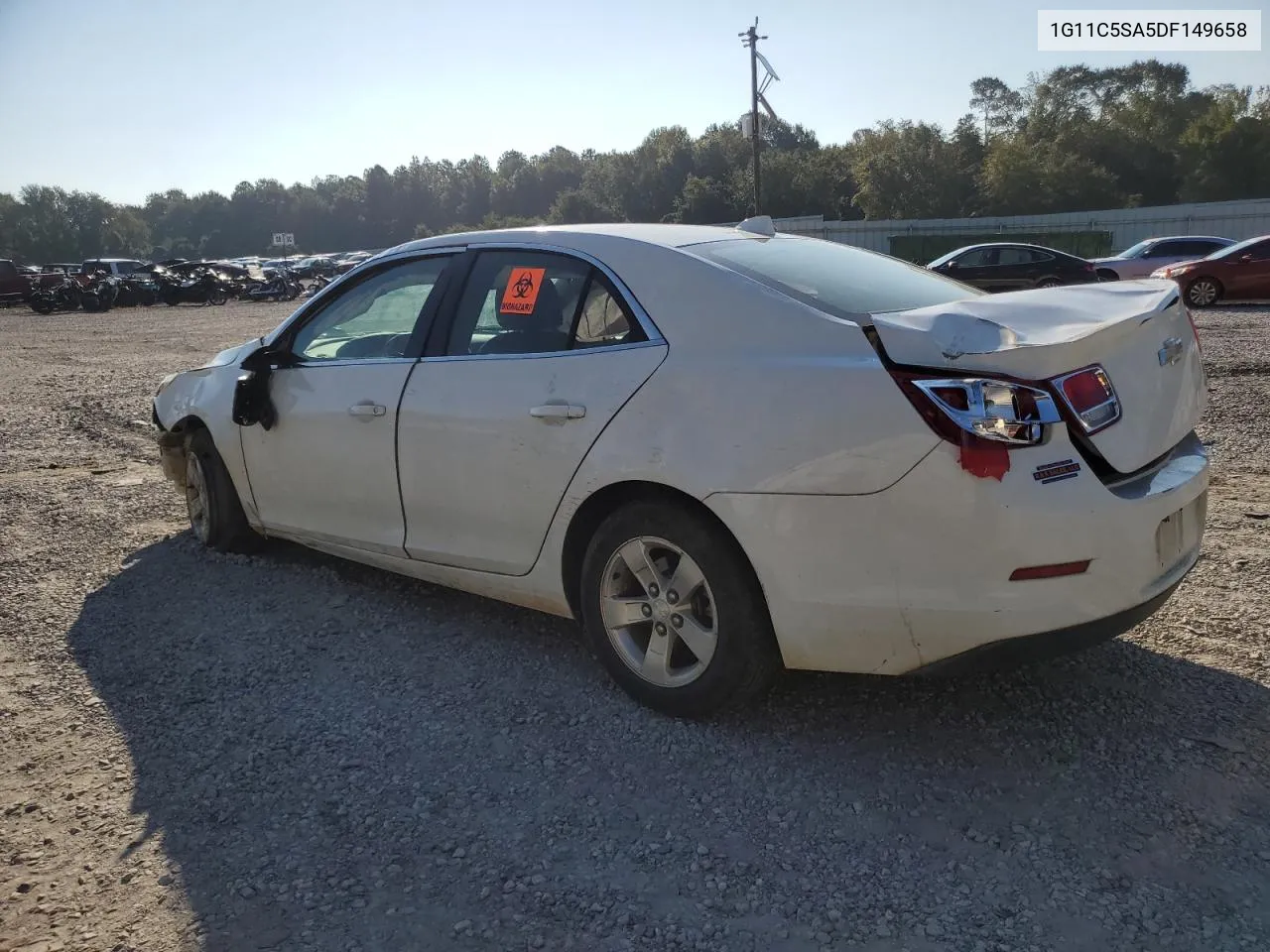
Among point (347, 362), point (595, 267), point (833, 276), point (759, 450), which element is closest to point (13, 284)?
point (347, 362)

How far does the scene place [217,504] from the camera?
5156 mm

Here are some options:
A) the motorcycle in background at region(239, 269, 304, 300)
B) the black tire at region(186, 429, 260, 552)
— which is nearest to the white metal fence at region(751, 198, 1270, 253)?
the motorcycle in background at region(239, 269, 304, 300)

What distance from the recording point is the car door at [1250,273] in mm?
17203

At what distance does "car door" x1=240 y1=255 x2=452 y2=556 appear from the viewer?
13.5 ft

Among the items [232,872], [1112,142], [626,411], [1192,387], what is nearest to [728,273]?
[626,411]

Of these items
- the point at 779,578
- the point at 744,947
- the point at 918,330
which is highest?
the point at 918,330

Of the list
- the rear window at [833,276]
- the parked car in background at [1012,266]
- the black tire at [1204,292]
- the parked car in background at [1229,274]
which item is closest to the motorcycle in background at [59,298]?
the parked car in background at [1012,266]

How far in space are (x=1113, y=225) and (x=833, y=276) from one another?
42.1 meters

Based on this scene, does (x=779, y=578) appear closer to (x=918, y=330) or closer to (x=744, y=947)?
(x=918, y=330)

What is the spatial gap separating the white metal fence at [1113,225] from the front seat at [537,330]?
3288 cm

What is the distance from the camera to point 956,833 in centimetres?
272

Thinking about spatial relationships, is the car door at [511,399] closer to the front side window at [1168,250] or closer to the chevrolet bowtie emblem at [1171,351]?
the chevrolet bowtie emblem at [1171,351]

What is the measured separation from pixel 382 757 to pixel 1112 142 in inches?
2748

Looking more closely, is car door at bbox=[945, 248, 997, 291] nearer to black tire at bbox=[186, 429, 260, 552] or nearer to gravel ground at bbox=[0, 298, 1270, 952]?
gravel ground at bbox=[0, 298, 1270, 952]
